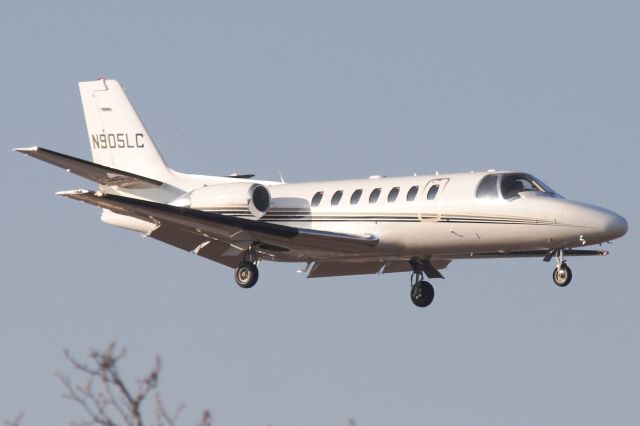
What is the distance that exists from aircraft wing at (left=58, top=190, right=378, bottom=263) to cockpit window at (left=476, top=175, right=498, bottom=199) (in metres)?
Answer: 2.43

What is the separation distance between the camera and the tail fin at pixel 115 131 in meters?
31.0

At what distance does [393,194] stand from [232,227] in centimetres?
342

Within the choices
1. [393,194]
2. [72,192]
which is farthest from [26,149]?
[393,194]

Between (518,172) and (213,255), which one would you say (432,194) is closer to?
(518,172)

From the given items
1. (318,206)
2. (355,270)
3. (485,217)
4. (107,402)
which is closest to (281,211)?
(318,206)

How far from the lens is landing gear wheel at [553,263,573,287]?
24125 millimetres

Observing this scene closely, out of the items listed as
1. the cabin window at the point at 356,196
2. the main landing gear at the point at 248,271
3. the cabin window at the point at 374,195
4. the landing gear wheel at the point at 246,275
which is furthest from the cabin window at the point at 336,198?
the landing gear wheel at the point at 246,275

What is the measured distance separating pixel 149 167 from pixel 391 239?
25.5 ft

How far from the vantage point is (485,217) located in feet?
80.6

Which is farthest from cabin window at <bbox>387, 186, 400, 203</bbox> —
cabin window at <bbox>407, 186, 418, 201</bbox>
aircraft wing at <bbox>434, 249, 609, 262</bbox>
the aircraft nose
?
the aircraft nose

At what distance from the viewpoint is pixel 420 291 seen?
2833 cm

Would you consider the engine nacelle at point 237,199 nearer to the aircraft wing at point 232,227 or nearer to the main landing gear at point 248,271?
the aircraft wing at point 232,227

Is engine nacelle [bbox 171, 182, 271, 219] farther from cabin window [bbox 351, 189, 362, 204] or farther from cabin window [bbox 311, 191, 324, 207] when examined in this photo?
cabin window [bbox 351, 189, 362, 204]

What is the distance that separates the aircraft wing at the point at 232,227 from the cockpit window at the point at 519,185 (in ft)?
9.53
